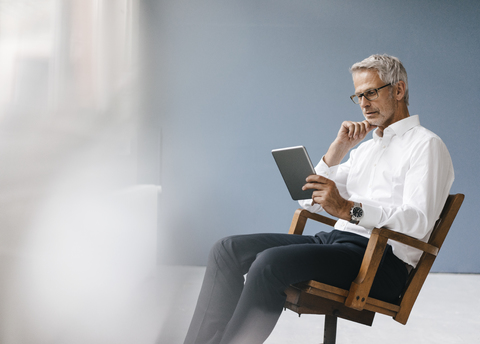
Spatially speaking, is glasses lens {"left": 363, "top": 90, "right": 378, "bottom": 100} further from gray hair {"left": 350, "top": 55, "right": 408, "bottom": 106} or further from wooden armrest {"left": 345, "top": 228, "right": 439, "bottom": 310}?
wooden armrest {"left": 345, "top": 228, "right": 439, "bottom": 310}

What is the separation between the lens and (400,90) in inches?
62.1

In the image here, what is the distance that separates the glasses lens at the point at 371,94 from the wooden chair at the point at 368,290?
0.49 metres

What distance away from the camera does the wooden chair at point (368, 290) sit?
123 centimetres

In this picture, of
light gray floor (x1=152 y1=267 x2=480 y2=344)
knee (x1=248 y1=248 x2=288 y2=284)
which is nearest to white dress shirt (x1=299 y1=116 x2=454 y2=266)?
knee (x1=248 y1=248 x2=288 y2=284)

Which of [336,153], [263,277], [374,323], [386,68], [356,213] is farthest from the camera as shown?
[374,323]

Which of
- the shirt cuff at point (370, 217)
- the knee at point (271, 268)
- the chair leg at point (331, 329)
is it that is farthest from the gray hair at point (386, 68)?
the chair leg at point (331, 329)

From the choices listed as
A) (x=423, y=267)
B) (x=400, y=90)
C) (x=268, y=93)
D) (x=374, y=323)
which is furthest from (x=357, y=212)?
(x=268, y=93)

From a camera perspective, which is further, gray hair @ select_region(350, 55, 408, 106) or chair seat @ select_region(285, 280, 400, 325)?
gray hair @ select_region(350, 55, 408, 106)

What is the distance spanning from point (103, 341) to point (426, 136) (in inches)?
62.0

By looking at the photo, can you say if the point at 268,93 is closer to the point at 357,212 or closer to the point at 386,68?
the point at 386,68

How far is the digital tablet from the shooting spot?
144cm

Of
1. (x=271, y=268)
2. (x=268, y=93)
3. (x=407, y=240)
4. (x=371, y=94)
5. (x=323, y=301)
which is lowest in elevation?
(x=323, y=301)

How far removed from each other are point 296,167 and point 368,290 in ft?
1.66

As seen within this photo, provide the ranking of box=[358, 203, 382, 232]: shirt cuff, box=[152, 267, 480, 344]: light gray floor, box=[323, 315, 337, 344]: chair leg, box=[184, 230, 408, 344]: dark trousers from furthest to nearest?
1. box=[152, 267, 480, 344]: light gray floor
2. box=[323, 315, 337, 344]: chair leg
3. box=[358, 203, 382, 232]: shirt cuff
4. box=[184, 230, 408, 344]: dark trousers
